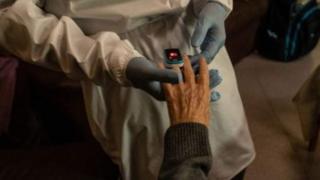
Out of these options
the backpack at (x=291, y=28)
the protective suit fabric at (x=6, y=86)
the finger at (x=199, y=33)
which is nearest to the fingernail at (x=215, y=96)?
the finger at (x=199, y=33)

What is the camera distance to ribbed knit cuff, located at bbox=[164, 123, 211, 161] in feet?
2.34

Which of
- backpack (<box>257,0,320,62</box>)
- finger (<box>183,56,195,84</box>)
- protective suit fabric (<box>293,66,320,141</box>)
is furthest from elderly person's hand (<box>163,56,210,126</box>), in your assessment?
backpack (<box>257,0,320,62</box>)

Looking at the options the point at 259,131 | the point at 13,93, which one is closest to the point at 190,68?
the point at 13,93

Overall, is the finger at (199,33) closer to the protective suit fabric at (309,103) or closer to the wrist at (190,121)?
the wrist at (190,121)

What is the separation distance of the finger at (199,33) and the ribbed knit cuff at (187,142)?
23 centimetres

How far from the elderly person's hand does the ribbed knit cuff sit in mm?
15

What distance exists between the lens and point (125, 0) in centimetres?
87

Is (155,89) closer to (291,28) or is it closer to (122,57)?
(122,57)

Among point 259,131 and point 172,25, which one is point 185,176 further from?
point 259,131

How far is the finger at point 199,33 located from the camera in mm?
895

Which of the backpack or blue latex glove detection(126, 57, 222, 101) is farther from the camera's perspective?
the backpack

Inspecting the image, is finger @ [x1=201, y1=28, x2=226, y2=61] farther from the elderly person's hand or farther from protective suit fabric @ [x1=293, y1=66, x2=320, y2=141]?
protective suit fabric @ [x1=293, y1=66, x2=320, y2=141]

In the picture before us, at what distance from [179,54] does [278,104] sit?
1.23m

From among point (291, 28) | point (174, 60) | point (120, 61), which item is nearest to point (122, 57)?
point (120, 61)
